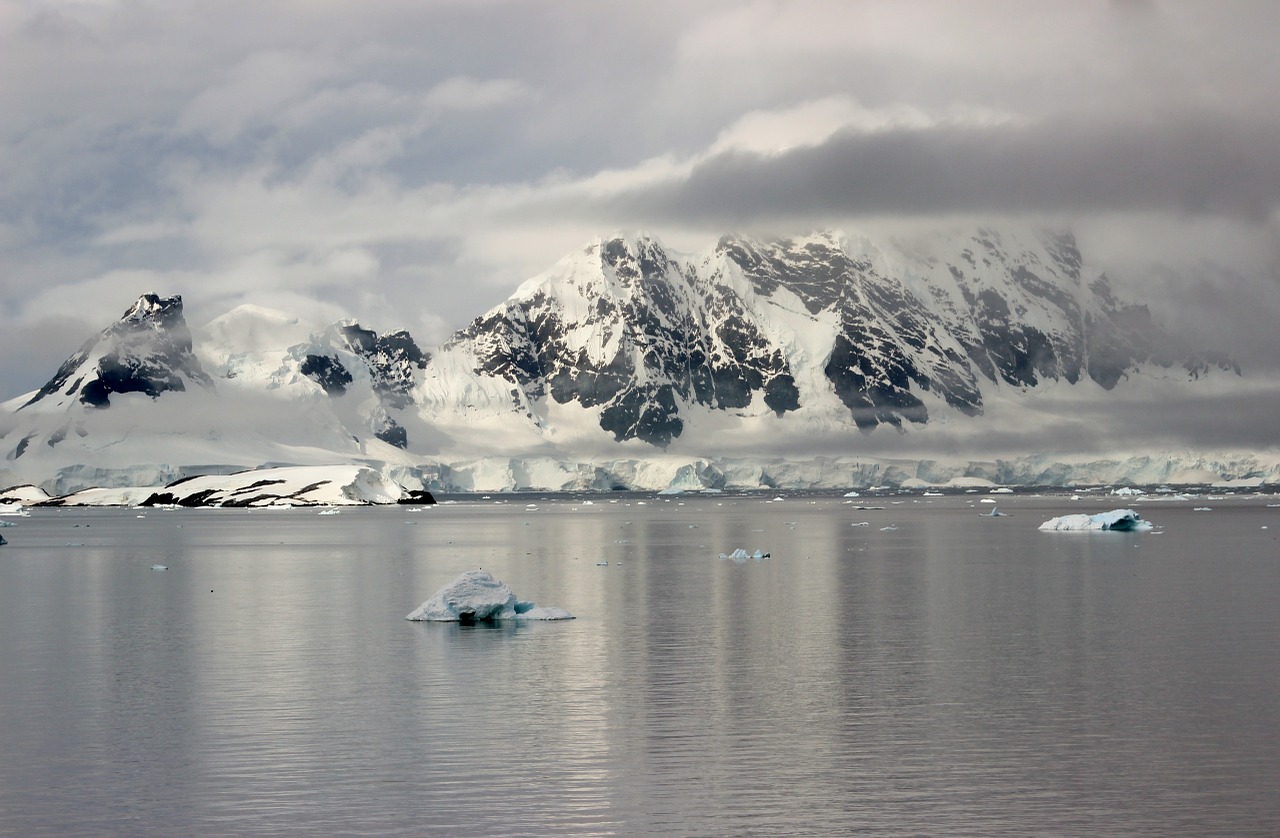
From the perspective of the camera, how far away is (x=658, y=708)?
2983 centimetres

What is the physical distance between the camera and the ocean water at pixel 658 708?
70.3 feet

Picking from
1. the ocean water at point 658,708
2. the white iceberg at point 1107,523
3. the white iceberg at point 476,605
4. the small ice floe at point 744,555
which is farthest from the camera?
the white iceberg at point 1107,523

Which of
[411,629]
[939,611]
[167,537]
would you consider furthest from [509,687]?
[167,537]

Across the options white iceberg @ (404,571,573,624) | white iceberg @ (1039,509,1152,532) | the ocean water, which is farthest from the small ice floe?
white iceberg @ (1039,509,1152,532)

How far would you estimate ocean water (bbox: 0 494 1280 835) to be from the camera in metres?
21.4

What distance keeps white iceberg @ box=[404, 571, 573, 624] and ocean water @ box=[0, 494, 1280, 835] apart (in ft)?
2.86

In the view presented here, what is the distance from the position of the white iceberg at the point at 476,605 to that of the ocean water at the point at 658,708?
87 centimetres

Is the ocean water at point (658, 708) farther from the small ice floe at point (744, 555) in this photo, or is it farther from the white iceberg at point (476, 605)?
the small ice floe at point (744, 555)

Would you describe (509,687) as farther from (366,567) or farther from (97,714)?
(366,567)

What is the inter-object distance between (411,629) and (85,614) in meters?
14.4

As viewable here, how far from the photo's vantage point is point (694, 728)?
90.5ft

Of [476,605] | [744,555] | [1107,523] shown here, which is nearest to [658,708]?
[476,605]

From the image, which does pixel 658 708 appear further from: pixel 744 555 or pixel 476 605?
pixel 744 555

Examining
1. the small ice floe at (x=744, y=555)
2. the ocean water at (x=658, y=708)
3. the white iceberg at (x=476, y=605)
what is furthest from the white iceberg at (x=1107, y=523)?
the white iceberg at (x=476, y=605)
